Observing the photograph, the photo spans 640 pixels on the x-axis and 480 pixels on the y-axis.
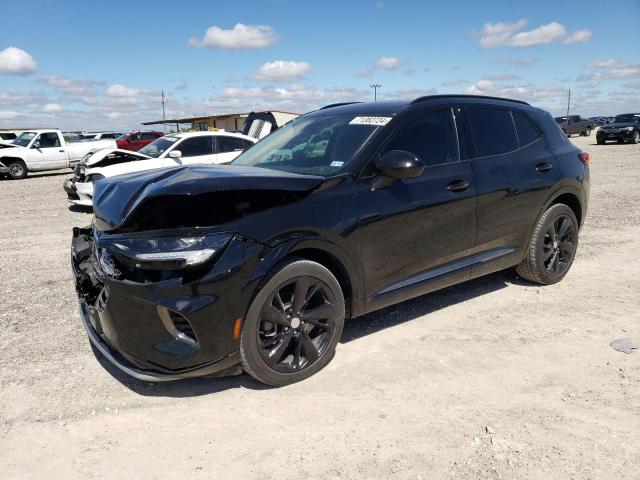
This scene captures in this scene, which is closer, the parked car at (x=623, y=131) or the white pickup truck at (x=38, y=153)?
the white pickup truck at (x=38, y=153)

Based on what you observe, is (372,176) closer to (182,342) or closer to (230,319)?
(230,319)

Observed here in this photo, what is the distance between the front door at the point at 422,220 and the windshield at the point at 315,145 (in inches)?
9.5

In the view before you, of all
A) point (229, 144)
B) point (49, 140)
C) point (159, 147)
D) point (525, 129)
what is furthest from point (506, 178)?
point (49, 140)

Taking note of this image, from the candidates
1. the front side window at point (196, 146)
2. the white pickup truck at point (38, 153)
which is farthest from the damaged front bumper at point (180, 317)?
the white pickup truck at point (38, 153)

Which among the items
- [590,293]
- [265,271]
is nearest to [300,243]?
[265,271]

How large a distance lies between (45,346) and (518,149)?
4.21 m

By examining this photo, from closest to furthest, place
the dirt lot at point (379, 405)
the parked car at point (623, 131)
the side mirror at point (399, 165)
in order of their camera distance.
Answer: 1. the dirt lot at point (379, 405)
2. the side mirror at point (399, 165)
3. the parked car at point (623, 131)

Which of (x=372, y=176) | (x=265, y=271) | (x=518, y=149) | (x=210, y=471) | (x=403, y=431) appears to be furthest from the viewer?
(x=518, y=149)

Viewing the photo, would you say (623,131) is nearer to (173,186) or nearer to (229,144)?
(229,144)

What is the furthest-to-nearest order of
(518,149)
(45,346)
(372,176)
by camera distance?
(518,149)
(45,346)
(372,176)

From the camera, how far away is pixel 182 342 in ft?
9.07

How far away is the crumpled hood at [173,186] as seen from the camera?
2799 mm

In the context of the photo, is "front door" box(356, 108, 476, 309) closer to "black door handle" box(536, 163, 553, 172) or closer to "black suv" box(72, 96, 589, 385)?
"black suv" box(72, 96, 589, 385)

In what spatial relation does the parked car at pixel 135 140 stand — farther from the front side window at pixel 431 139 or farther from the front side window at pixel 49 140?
the front side window at pixel 431 139
